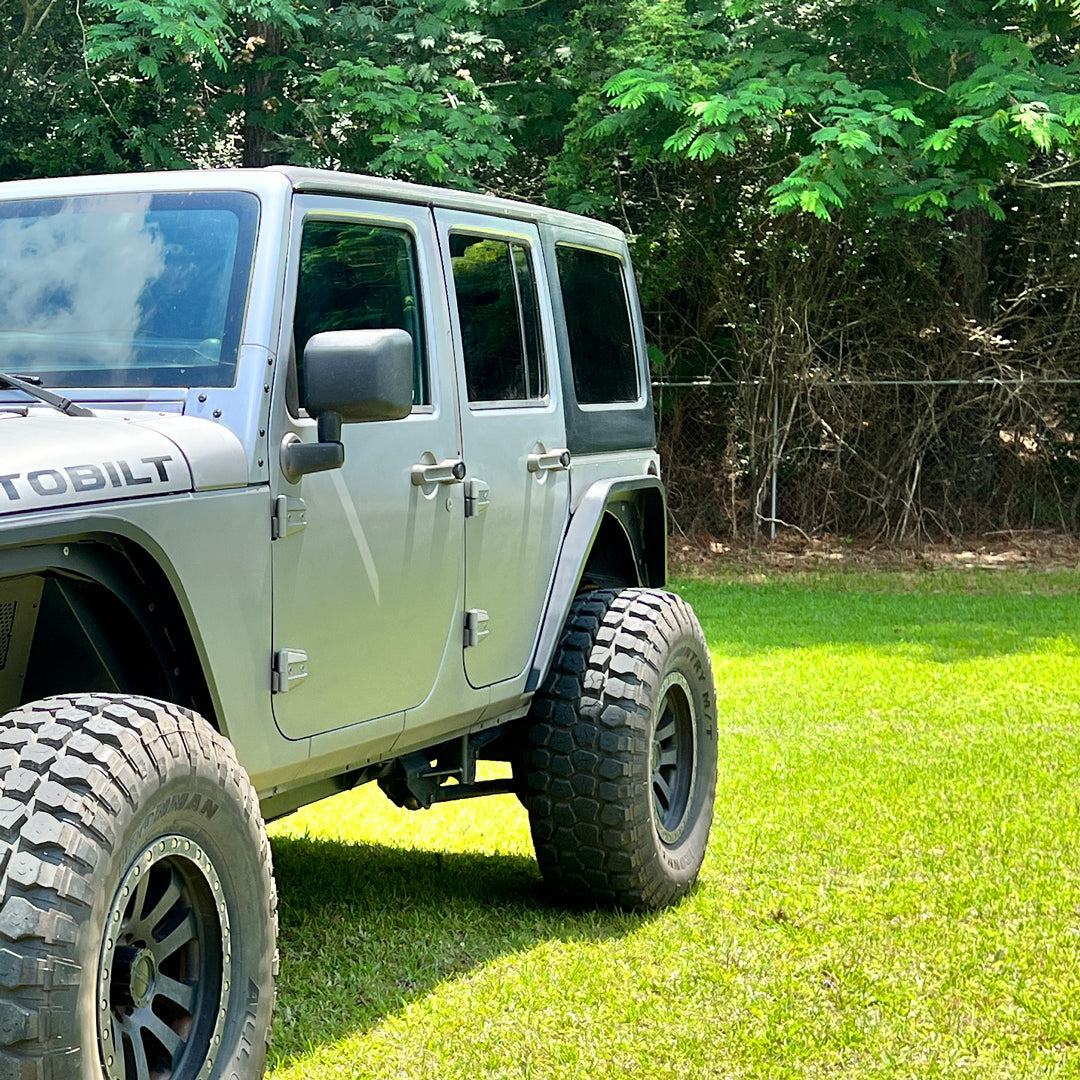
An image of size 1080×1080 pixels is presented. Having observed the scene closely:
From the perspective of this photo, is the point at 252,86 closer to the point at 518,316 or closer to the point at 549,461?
the point at 518,316

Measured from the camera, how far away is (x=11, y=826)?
2803 mm

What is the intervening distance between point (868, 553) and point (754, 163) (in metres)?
3.97

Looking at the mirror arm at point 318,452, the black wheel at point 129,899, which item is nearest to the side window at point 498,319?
the mirror arm at point 318,452

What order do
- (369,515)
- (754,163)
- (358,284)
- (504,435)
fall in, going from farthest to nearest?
(754,163)
(504,435)
(358,284)
(369,515)

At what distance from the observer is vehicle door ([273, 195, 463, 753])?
380 centimetres

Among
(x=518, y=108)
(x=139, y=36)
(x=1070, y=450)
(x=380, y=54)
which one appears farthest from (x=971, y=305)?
(x=139, y=36)

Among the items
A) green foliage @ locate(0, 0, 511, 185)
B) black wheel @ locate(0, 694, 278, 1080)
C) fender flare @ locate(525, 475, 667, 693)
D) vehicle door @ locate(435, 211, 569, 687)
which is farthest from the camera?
green foliage @ locate(0, 0, 511, 185)

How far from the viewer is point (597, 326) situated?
5828 millimetres

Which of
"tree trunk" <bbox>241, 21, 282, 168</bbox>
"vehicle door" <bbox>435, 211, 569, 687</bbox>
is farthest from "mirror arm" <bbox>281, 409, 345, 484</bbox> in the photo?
"tree trunk" <bbox>241, 21, 282, 168</bbox>

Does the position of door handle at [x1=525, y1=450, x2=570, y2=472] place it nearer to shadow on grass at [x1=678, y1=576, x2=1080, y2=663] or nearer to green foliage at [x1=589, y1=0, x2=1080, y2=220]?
shadow on grass at [x1=678, y1=576, x2=1080, y2=663]

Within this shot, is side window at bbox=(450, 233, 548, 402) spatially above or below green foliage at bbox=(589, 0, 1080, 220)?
below

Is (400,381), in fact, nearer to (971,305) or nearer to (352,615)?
(352,615)

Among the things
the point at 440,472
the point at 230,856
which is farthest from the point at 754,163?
the point at 230,856

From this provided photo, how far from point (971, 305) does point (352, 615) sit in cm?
1366
